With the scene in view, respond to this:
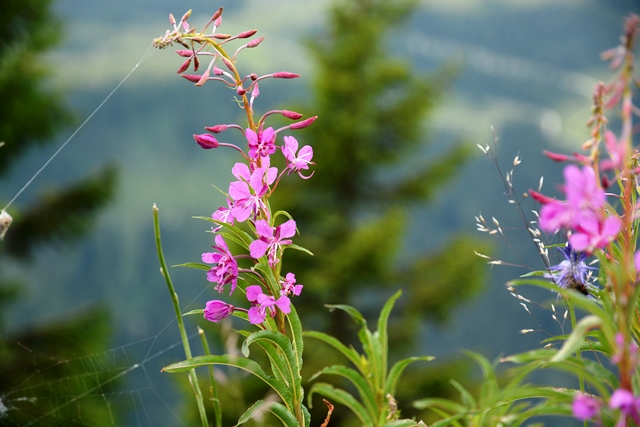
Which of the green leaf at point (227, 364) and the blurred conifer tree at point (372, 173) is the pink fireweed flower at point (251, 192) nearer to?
the green leaf at point (227, 364)

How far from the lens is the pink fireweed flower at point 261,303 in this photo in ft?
2.25

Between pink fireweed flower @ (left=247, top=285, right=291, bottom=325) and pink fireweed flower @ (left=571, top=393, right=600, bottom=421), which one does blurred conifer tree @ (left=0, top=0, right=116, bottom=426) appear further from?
pink fireweed flower @ (left=571, top=393, right=600, bottom=421)

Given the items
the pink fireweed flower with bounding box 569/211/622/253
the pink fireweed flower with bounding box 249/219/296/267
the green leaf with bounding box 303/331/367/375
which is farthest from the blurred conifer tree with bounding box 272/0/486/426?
the pink fireweed flower with bounding box 569/211/622/253

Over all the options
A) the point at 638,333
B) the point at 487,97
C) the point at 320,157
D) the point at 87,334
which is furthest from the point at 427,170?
the point at 487,97

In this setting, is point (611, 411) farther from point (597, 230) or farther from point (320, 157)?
point (320, 157)

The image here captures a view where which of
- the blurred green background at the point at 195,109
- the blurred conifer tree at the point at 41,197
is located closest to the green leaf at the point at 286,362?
the blurred conifer tree at the point at 41,197

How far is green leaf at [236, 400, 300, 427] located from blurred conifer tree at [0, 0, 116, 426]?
9.14m

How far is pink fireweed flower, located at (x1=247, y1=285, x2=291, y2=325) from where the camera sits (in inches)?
27.0

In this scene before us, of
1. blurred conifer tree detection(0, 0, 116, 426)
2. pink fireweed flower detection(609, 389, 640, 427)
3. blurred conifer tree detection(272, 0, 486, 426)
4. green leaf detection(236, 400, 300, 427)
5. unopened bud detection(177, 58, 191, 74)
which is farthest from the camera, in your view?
blurred conifer tree detection(272, 0, 486, 426)

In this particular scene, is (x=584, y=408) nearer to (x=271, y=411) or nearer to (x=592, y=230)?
(x=592, y=230)

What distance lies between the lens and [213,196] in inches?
2482

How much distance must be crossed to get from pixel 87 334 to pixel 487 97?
71577 millimetres

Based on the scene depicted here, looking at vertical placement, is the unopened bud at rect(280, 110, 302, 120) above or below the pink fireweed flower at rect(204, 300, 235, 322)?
above

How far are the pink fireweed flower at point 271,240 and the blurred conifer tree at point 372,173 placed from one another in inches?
430
